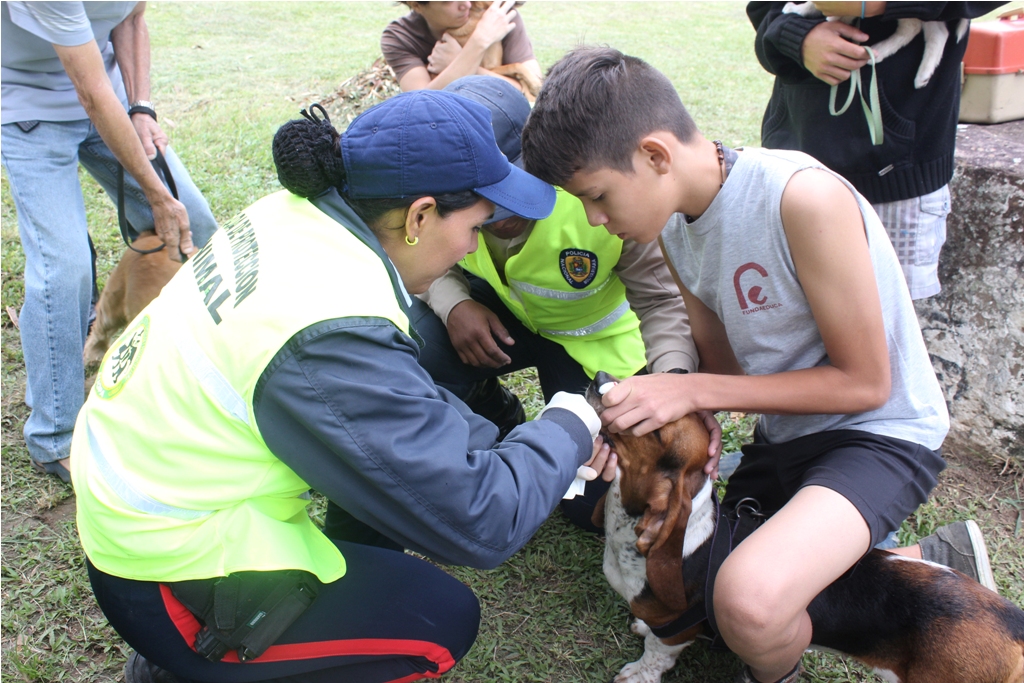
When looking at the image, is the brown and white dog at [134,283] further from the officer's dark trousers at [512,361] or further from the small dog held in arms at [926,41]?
the small dog held in arms at [926,41]

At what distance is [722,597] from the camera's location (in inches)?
83.6

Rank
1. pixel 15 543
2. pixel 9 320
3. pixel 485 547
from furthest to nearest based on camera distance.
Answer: pixel 9 320, pixel 15 543, pixel 485 547

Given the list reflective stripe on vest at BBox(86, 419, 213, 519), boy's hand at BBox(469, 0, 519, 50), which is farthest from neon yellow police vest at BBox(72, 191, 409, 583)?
boy's hand at BBox(469, 0, 519, 50)

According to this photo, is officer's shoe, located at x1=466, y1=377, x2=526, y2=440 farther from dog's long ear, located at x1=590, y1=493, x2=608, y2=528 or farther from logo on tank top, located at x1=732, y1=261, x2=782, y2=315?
logo on tank top, located at x1=732, y1=261, x2=782, y2=315

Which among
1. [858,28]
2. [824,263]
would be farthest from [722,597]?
[858,28]

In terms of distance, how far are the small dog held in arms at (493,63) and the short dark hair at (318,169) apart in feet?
9.20

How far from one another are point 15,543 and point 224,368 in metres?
2.18

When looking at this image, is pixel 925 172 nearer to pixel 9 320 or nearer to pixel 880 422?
pixel 880 422

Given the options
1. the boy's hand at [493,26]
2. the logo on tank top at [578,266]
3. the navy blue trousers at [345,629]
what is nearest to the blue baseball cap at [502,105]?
the logo on tank top at [578,266]

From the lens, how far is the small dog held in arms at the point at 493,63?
14.8 ft

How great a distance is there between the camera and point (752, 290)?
2.36 metres

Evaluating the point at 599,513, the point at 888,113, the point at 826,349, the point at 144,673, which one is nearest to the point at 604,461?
the point at 599,513

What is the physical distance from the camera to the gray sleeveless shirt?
2250 mm

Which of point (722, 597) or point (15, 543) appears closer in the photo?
point (722, 597)
